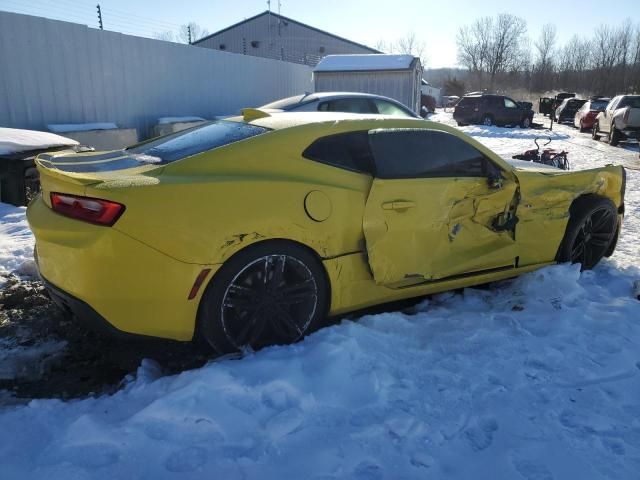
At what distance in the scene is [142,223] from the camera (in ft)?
8.39

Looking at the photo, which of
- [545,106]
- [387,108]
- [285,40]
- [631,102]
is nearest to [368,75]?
[387,108]

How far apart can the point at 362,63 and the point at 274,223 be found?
42.4 feet

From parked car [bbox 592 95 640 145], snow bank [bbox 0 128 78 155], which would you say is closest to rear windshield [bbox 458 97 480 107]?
parked car [bbox 592 95 640 145]

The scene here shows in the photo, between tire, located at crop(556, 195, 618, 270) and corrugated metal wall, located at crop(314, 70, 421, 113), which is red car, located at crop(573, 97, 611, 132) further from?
tire, located at crop(556, 195, 618, 270)

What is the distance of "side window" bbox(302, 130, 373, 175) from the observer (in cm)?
316

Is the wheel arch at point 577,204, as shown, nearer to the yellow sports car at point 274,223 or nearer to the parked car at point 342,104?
the yellow sports car at point 274,223

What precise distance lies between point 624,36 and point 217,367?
77691mm

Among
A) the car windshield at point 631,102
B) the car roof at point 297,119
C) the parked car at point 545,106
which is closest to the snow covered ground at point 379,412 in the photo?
the car roof at point 297,119

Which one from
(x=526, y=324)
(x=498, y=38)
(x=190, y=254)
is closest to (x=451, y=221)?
(x=526, y=324)

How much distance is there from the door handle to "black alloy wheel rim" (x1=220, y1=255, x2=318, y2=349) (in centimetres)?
67

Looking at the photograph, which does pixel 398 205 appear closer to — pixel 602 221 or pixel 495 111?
pixel 602 221

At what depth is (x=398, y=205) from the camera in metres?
3.29

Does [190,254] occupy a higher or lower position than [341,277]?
higher

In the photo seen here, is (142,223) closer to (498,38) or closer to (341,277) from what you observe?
(341,277)
